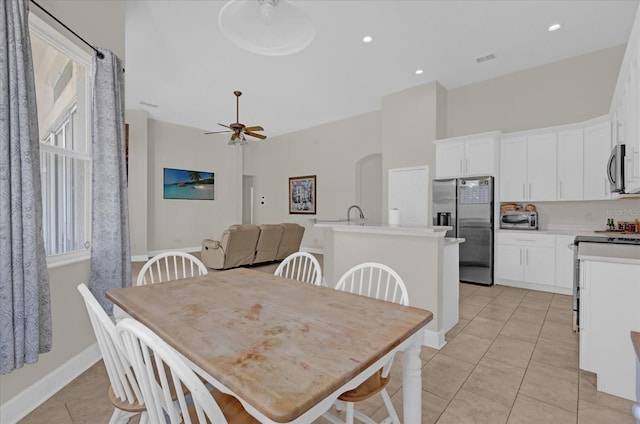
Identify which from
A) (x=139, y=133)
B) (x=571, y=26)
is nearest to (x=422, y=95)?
(x=571, y=26)

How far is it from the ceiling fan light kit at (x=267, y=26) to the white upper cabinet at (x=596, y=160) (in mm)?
3944

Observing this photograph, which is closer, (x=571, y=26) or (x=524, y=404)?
(x=524, y=404)

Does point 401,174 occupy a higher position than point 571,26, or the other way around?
point 571,26

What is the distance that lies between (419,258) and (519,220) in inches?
115

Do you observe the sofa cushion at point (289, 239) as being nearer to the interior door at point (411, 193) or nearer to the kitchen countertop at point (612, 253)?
the interior door at point (411, 193)

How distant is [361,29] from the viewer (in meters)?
3.65

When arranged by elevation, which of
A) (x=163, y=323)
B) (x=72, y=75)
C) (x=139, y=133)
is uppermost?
(x=139, y=133)

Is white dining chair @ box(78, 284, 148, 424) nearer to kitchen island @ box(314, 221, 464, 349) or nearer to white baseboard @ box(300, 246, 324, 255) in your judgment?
kitchen island @ box(314, 221, 464, 349)

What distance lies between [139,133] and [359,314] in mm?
7102

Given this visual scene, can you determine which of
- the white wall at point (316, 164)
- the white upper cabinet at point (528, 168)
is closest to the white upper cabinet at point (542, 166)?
the white upper cabinet at point (528, 168)

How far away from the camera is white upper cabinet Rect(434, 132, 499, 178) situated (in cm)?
466

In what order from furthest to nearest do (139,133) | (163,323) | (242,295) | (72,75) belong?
(139,133) < (72,75) < (242,295) < (163,323)

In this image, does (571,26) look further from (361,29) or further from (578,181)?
(361,29)

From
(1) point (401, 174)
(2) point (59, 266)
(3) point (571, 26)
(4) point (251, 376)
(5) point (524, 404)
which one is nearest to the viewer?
(4) point (251, 376)
